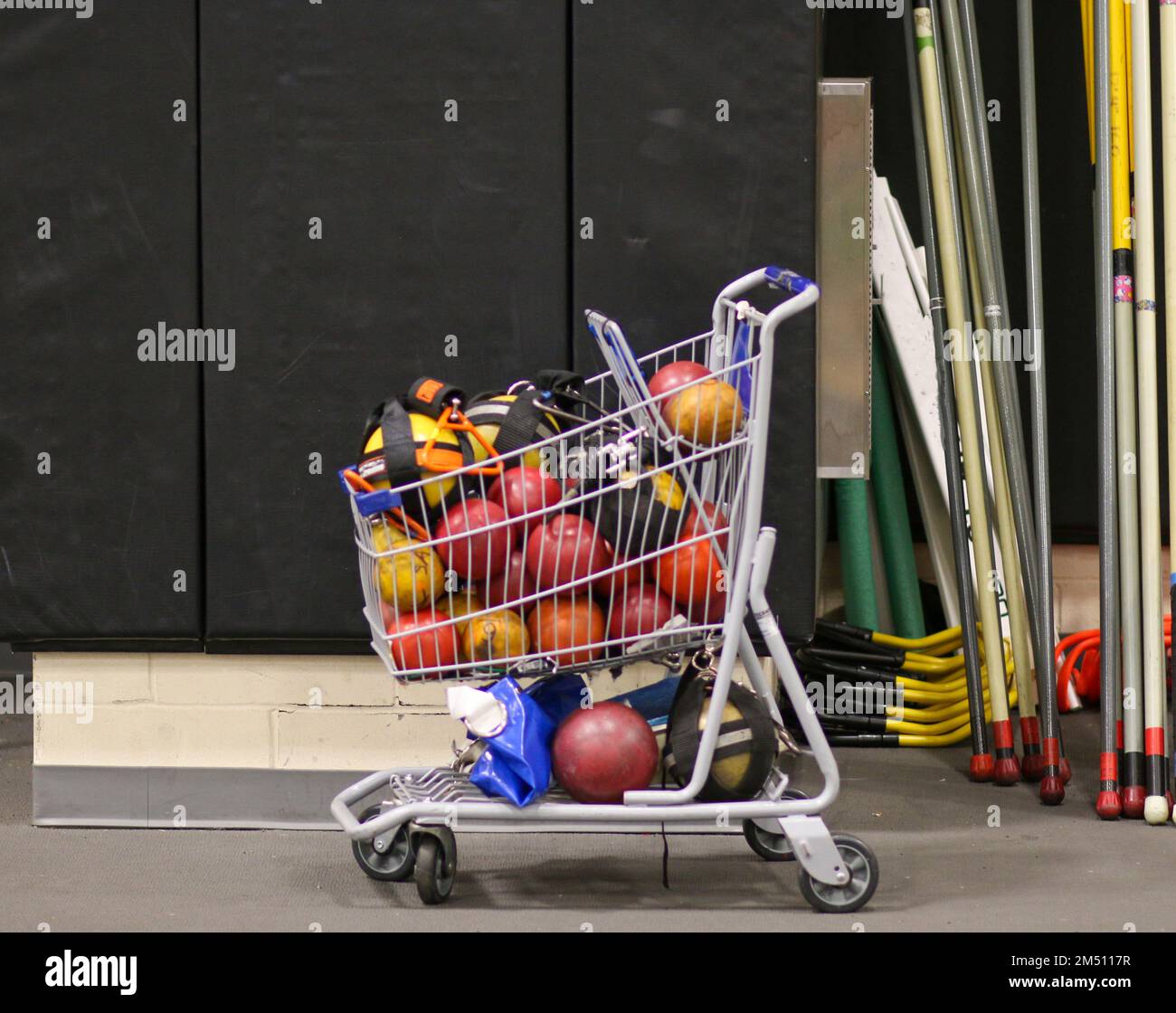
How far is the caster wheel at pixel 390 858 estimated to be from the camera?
2.55 meters

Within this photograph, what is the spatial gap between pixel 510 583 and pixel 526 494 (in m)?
0.15

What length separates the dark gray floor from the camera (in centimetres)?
235

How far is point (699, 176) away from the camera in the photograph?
9.45 feet

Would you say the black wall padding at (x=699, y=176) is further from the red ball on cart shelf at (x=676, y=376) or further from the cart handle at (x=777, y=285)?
the red ball on cart shelf at (x=676, y=376)

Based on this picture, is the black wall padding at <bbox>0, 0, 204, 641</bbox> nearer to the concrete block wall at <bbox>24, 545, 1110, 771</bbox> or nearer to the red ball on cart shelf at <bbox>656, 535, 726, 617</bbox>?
the concrete block wall at <bbox>24, 545, 1110, 771</bbox>

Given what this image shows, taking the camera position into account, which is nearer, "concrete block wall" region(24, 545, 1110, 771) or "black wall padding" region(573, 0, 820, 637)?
"black wall padding" region(573, 0, 820, 637)

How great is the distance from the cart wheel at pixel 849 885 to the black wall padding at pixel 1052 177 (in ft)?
7.67

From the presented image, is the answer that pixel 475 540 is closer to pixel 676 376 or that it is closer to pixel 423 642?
pixel 423 642

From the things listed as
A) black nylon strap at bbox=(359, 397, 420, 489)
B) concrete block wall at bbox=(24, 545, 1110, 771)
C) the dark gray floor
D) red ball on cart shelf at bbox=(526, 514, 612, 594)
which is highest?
black nylon strap at bbox=(359, 397, 420, 489)

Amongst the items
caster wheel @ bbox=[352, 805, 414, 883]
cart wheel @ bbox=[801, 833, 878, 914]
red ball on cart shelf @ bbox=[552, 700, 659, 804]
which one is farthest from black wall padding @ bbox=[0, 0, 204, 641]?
cart wheel @ bbox=[801, 833, 878, 914]

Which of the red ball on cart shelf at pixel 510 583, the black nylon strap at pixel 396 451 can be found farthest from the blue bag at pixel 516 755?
the black nylon strap at pixel 396 451

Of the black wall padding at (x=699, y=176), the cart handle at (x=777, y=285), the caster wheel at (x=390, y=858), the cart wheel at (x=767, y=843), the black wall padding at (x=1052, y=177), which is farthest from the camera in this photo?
the black wall padding at (x=1052, y=177)

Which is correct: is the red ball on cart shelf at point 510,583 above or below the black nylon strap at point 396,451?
below

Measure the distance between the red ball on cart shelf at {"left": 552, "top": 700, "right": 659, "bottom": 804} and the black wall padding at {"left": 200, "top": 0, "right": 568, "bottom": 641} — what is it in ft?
2.47
